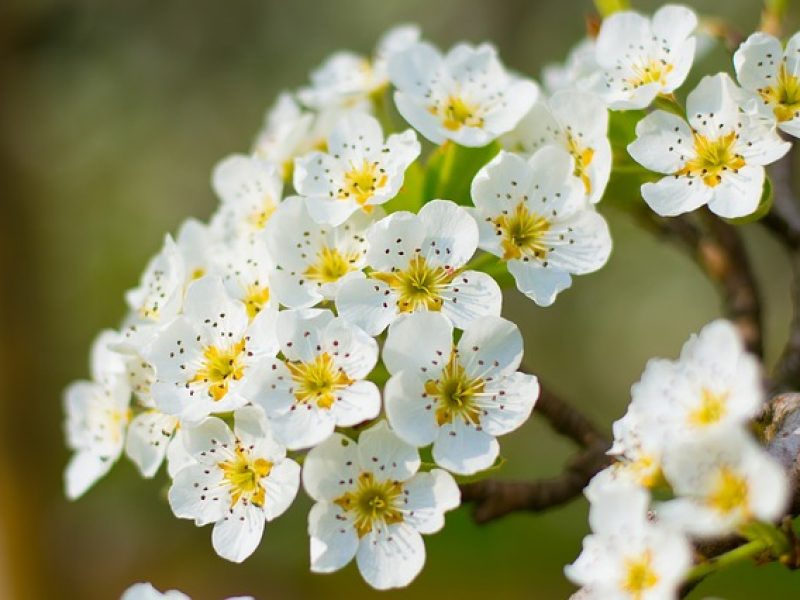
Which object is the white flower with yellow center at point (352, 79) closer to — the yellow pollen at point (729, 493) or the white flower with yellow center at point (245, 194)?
the white flower with yellow center at point (245, 194)

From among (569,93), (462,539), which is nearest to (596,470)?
(569,93)

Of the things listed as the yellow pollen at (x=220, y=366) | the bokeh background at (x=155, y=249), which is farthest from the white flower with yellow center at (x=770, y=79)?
the bokeh background at (x=155, y=249)

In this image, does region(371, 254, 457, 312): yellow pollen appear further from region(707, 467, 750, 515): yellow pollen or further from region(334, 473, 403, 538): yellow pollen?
region(707, 467, 750, 515): yellow pollen

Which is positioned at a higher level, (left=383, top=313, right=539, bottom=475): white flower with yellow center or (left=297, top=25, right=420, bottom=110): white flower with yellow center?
(left=297, top=25, right=420, bottom=110): white flower with yellow center

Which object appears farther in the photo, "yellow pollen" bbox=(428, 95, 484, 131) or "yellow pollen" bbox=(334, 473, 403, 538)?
"yellow pollen" bbox=(428, 95, 484, 131)

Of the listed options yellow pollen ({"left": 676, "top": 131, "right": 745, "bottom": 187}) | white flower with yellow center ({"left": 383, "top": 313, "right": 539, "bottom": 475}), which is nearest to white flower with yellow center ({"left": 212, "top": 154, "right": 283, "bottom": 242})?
white flower with yellow center ({"left": 383, "top": 313, "right": 539, "bottom": 475})

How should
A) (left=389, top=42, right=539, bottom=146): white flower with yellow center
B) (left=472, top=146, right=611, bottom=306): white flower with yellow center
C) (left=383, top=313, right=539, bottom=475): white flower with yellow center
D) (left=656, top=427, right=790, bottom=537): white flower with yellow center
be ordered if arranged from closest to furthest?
(left=656, top=427, right=790, bottom=537): white flower with yellow center < (left=383, top=313, right=539, bottom=475): white flower with yellow center < (left=472, top=146, right=611, bottom=306): white flower with yellow center < (left=389, top=42, right=539, bottom=146): white flower with yellow center
